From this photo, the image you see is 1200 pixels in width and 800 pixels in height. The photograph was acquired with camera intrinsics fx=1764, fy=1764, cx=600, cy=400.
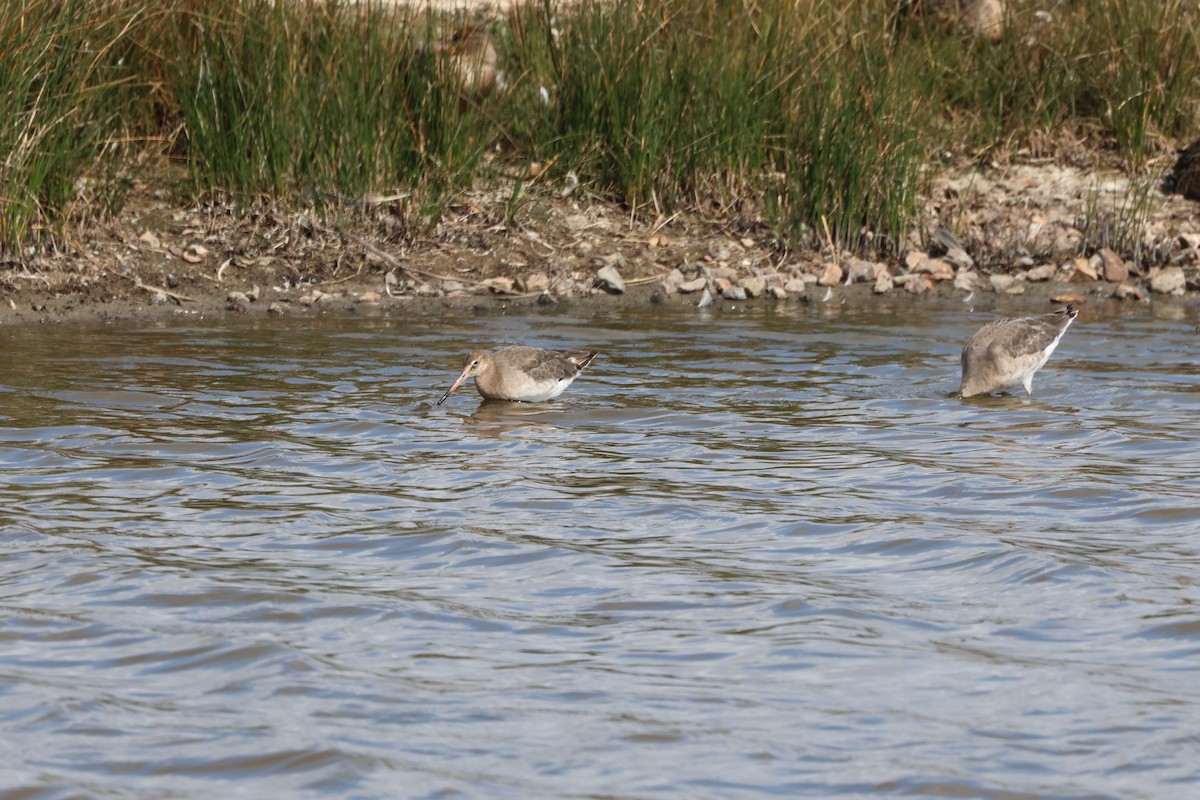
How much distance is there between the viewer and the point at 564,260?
13.2 m

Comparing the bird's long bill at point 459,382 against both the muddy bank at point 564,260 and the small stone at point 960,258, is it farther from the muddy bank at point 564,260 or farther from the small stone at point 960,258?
the small stone at point 960,258

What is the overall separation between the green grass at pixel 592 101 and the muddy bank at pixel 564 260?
0.22m

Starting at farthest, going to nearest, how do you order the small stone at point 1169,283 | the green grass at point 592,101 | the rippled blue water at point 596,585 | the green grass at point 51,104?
the small stone at point 1169,283 < the green grass at point 592,101 < the green grass at point 51,104 < the rippled blue water at point 596,585

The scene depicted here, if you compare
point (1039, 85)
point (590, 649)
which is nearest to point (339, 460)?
point (590, 649)

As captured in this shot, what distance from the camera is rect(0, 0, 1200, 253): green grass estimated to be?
12008mm

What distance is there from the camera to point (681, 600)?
573cm

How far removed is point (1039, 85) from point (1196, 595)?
9761 millimetres

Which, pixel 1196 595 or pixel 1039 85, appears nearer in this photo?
pixel 1196 595

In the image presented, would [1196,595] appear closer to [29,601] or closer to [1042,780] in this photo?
[1042,780]

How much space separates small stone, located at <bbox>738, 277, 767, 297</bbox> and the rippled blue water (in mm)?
2754

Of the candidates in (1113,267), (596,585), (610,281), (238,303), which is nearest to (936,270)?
(1113,267)

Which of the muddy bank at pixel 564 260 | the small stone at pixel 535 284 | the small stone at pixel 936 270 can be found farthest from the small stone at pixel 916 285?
the small stone at pixel 535 284

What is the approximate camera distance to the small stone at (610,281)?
42.3 ft

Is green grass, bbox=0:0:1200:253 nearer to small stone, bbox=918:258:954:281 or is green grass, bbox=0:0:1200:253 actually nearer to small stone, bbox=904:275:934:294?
small stone, bbox=918:258:954:281
